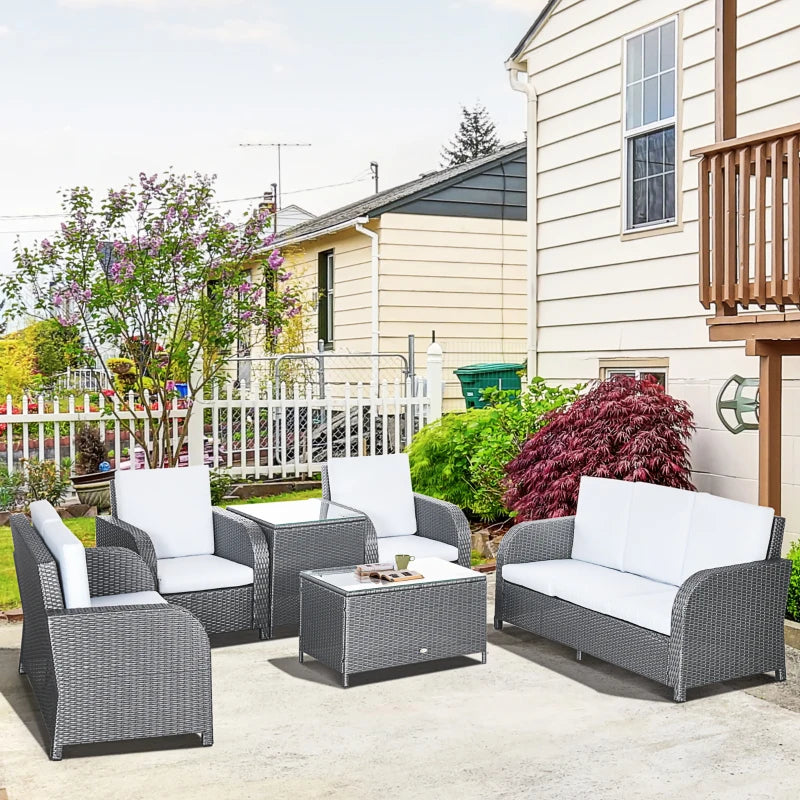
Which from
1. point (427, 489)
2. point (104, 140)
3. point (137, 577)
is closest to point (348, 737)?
point (137, 577)

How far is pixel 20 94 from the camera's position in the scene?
21547 millimetres

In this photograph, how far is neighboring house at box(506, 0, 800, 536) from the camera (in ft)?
20.7

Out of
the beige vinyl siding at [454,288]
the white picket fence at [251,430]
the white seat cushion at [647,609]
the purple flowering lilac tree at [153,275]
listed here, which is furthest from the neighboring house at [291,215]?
the white seat cushion at [647,609]

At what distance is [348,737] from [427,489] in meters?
4.88

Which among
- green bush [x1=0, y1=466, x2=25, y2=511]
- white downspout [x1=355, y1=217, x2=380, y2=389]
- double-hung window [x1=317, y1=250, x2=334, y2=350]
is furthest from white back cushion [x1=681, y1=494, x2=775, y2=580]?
double-hung window [x1=317, y1=250, x2=334, y2=350]

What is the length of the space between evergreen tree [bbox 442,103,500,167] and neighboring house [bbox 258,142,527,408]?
22.2 metres

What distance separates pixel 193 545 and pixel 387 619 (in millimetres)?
1684

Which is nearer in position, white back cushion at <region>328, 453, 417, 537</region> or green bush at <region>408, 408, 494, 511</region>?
white back cushion at <region>328, 453, 417, 537</region>

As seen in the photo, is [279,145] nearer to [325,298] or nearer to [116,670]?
[325,298]

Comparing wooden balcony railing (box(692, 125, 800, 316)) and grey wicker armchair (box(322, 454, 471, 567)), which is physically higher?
wooden balcony railing (box(692, 125, 800, 316))

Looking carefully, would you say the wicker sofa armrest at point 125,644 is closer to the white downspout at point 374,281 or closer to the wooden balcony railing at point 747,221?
the wooden balcony railing at point 747,221

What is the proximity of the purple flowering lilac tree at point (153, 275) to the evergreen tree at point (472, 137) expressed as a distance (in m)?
28.1

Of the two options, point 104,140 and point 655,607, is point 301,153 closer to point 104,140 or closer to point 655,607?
point 104,140

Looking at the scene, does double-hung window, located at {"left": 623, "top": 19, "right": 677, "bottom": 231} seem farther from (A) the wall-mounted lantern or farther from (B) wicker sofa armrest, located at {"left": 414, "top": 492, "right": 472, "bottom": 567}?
(B) wicker sofa armrest, located at {"left": 414, "top": 492, "right": 472, "bottom": 567}
